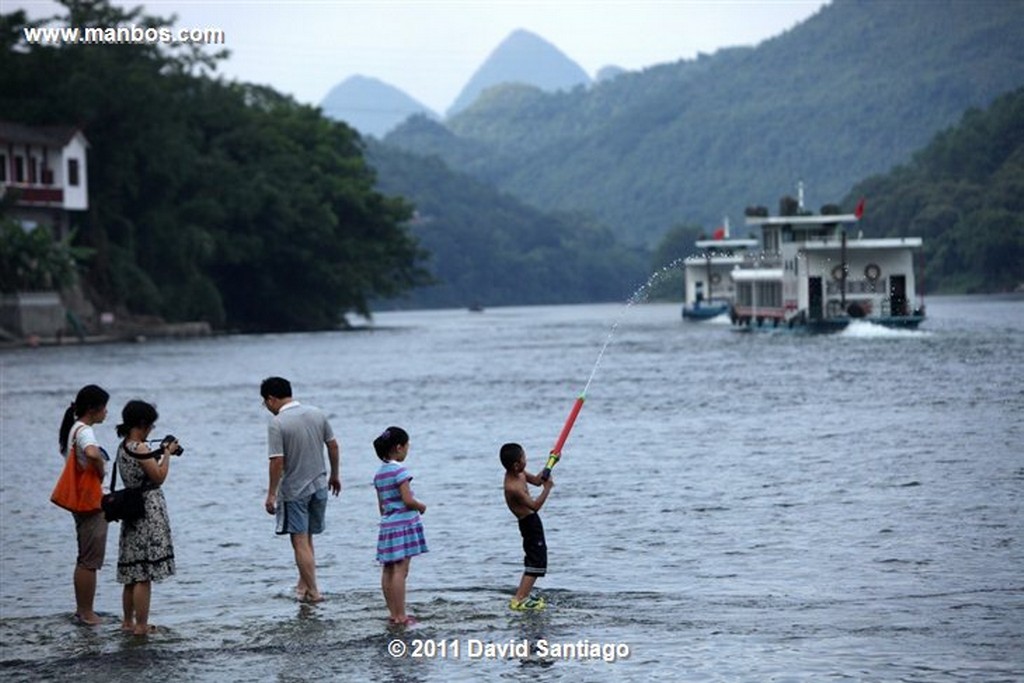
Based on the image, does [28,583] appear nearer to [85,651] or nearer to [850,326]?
[85,651]

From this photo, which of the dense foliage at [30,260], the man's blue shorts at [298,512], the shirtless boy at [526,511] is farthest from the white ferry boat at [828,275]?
the man's blue shorts at [298,512]

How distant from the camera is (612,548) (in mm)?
19844

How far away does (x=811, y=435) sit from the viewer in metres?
34.2

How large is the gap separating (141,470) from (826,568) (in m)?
7.11

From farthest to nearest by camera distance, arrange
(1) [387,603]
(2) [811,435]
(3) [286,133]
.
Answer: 1. (3) [286,133]
2. (2) [811,435]
3. (1) [387,603]

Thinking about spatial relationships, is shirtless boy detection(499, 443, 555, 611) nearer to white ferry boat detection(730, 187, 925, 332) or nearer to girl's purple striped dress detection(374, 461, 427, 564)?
girl's purple striped dress detection(374, 461, 427, 564)

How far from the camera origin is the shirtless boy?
575 inches

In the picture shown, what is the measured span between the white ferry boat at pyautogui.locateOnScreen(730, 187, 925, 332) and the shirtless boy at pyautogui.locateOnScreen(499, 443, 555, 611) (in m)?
68.3

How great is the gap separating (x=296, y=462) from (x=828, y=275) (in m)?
78.2

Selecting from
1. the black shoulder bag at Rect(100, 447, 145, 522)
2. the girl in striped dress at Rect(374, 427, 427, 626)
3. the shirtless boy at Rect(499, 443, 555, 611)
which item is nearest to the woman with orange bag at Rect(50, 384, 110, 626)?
the black shoulder bag at Rect(100, 447, 145, 522)

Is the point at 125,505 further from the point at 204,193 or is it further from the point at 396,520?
the point at 204,193

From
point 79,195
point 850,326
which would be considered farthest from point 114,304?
point 850,326

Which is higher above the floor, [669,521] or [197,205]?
[197,205]

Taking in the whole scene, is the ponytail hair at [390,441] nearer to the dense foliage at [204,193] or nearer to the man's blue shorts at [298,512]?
the man's blue shorts at [298,512]
